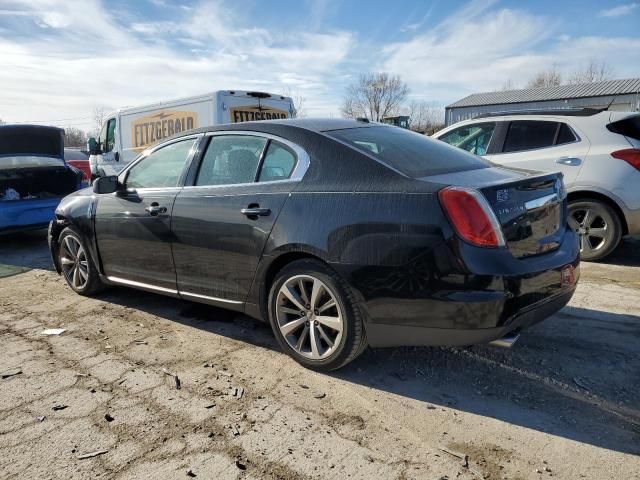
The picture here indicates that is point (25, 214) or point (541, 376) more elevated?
point (25, 214)

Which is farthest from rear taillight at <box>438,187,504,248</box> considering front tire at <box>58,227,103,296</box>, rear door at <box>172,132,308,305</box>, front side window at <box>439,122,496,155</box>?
front side window at <box>439,122,496,155</box>

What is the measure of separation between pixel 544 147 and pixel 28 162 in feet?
24.8

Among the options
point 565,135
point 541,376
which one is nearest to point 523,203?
point 541,376

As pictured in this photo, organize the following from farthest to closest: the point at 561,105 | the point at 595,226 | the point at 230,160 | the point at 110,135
Answer: 1. the point at 561,105
2. the point at 110,135
3. the point at 595,226
4. the point at 230,160

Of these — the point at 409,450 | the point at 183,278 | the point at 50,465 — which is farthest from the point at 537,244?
the point at 50,465

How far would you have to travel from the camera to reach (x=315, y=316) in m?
3.18

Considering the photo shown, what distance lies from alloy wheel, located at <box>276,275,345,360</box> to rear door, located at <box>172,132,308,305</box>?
32 cm

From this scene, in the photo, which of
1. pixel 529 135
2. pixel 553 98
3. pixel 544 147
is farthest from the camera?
pixel 553 98

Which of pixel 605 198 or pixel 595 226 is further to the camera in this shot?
pixel 595 226

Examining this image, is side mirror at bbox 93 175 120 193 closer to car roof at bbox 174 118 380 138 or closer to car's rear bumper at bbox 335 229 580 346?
car roof at bbox 174 118 380 138

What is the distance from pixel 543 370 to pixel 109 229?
3583 millimetres

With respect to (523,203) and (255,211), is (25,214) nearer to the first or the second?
(255,211)

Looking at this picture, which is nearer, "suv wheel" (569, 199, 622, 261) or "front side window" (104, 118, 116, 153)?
"suv wheel" (569, 199, 622, 261)

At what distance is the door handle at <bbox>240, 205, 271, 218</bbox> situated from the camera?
3290mm
